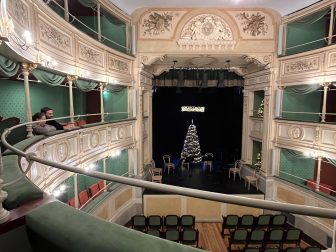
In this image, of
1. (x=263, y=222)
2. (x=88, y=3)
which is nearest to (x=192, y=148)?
(x=263, y=222)

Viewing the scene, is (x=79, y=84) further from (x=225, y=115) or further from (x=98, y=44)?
(x=225, y=115)

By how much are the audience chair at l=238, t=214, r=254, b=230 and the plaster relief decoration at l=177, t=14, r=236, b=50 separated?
24.2 ft

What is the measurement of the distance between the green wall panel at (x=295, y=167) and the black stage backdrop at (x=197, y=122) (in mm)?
4772

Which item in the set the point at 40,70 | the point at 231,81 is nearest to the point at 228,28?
the point at 231,81

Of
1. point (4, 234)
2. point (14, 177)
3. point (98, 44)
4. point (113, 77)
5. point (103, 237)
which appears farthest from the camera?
point (113, 77)

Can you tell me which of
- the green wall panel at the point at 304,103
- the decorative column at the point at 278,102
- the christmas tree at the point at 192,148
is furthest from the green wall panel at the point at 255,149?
the christmas tree at the point at 192,148

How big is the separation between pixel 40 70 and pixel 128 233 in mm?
5520

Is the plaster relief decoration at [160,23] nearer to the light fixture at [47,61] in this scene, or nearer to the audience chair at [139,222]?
the light fixture at [47,61]

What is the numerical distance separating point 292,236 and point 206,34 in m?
8.90

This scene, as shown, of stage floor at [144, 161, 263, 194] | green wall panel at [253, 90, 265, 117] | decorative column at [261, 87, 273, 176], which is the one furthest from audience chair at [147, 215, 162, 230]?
green wall panel at [253, 90, 265, 117]

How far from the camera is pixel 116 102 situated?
36.6 ft

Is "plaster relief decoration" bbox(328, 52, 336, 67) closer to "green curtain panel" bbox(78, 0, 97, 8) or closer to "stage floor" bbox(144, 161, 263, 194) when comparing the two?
"stage floor" bbox(144, 161, 263, 194)

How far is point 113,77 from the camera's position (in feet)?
30.5

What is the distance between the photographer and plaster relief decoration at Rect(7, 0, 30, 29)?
405cm
